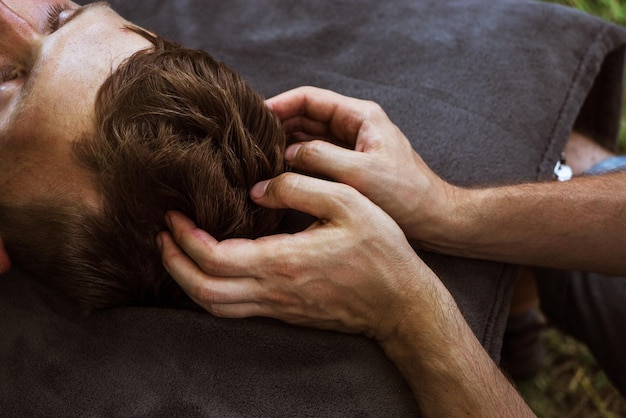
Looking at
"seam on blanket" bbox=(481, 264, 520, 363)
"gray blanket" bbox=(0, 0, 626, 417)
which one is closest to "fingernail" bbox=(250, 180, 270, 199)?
"gray blanket" bbox=(0, 0, 626, 417)

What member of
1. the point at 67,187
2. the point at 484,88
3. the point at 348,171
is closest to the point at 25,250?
the point at 67,187

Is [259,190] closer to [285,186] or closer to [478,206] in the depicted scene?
[285,186]

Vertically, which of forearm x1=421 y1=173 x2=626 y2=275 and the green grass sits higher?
forearm x1=421 y1=173 x2=626 y2=275

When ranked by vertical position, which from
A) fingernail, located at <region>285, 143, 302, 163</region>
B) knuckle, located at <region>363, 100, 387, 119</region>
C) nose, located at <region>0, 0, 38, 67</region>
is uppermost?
nose, located at <region>0, 0, 38, 67</region>

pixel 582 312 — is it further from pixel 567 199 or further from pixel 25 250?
pixel 25 250

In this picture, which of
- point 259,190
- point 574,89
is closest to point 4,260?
point 259,190

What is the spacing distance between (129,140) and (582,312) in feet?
3.69

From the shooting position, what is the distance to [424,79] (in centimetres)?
138

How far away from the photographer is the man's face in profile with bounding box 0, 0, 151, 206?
97 cm

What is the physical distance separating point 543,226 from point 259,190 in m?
0.55

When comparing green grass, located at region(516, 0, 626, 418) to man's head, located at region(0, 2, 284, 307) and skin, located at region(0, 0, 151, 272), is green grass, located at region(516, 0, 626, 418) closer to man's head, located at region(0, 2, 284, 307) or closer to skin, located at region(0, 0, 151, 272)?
man's head, located at region(0, 2, 284, 307)

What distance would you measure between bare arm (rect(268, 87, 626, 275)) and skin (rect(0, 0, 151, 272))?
31cm

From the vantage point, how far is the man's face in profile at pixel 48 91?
97 centimetres

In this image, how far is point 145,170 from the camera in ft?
3.12
